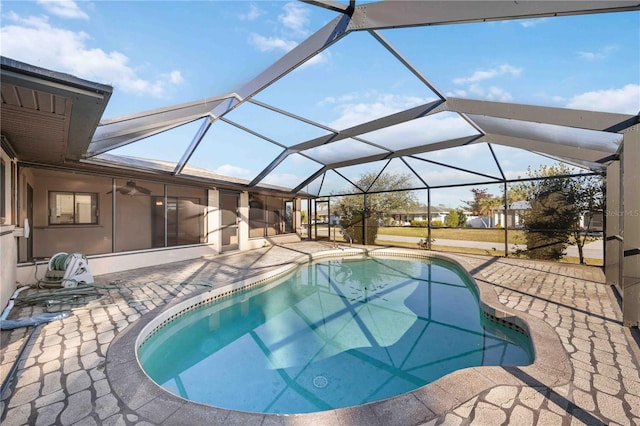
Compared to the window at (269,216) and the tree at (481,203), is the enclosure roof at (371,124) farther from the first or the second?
the tree at (481,203)

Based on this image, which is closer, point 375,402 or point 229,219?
point 375,402

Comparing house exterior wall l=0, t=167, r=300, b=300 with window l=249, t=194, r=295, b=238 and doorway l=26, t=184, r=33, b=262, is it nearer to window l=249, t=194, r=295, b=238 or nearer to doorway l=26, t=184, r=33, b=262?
doorway l=26, t=184, r=33, b=262

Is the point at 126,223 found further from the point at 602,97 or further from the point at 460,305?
the point at 602,97

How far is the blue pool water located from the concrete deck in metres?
0.59

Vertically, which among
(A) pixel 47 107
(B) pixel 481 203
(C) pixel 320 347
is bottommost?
(C) pixel 320 347

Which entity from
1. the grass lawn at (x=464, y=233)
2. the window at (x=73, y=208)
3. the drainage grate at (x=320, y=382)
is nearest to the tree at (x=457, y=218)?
the grass lawn at (x=464, y=233)

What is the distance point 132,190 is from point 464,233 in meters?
13.9

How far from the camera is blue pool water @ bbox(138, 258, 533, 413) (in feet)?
11.0

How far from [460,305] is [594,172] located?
6.44 meters

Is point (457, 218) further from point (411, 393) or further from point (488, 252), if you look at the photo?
point (411, 393)

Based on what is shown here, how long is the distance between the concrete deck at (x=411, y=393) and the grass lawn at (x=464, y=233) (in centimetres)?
605

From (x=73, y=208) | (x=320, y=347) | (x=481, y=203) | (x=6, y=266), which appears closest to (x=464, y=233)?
(x=481, y=203)

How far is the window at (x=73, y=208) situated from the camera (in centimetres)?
834

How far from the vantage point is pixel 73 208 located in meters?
8.70
